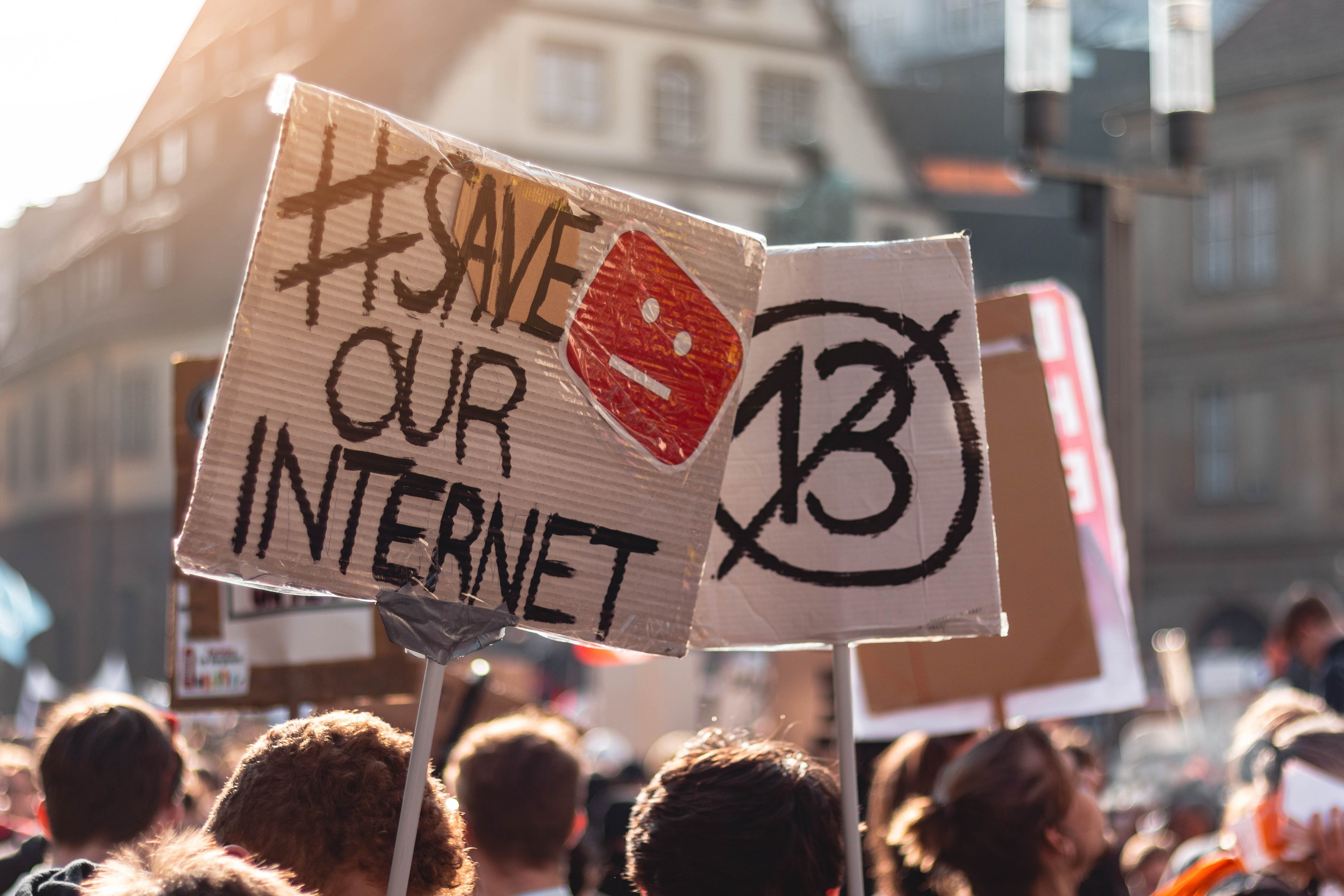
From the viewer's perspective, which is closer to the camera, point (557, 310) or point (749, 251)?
point (557, 310)

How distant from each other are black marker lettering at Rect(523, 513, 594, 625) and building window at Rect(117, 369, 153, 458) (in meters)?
34.0

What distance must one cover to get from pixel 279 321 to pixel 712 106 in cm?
2807

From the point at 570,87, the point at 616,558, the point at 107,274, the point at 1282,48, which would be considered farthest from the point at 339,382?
the point at 107,274

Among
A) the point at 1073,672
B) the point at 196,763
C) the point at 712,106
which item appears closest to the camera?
the point at 1073,672

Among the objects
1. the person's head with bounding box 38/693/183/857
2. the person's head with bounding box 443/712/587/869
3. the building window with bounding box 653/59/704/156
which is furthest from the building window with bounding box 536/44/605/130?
the person's head with bounding box 38/693/183/857

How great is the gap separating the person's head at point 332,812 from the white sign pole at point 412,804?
0.02m

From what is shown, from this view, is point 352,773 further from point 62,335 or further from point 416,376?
point 62,335

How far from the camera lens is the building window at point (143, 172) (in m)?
38.1

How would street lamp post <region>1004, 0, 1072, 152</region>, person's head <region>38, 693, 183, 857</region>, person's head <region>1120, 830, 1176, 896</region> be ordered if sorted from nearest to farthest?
1. person's head <region>38, 693, 183, 857</region>
2. person's head <region>1120, 830, 1176, 896</region>
3. street lamp post <region>1004, 0, 1072, 152</region>

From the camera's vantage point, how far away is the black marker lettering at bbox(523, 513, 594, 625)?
7.59 feet

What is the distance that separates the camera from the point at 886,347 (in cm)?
271

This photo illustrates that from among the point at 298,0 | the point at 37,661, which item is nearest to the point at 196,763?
the point at 37,661

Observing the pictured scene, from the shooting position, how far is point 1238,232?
27984 millimetres

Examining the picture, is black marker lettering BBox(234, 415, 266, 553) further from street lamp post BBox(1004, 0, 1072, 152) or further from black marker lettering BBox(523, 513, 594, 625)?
street lamp post BBox(1004, 0, 1072, 152)
